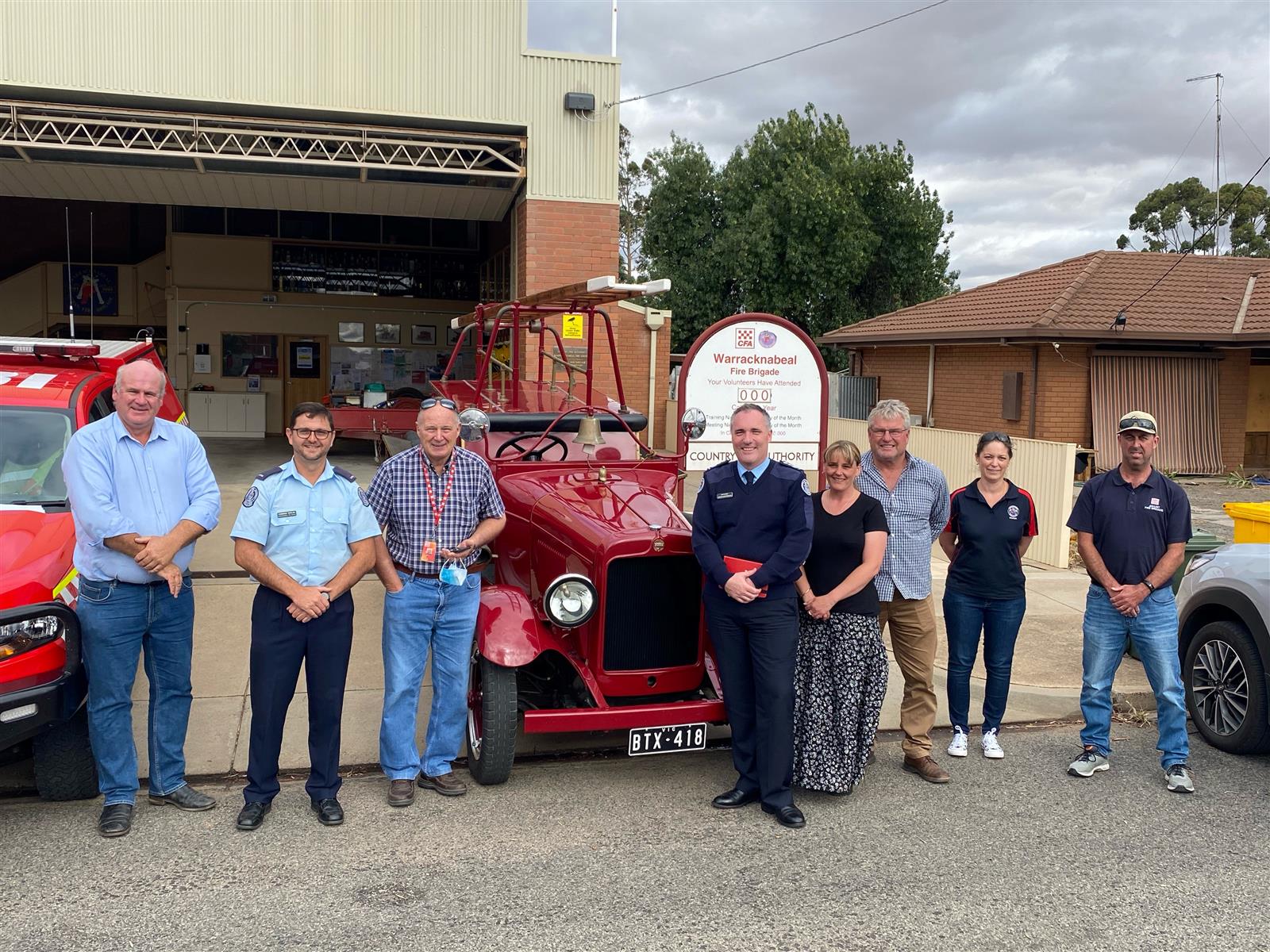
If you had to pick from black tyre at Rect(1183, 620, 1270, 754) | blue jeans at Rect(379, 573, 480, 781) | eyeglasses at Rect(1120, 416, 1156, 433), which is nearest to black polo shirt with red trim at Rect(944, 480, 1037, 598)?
eyeglasses at Rect(1120, 416, 1156, 433)

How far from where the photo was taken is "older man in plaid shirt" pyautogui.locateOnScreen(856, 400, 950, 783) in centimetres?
500

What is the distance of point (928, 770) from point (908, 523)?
1212mm

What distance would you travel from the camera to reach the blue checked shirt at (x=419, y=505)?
461cm

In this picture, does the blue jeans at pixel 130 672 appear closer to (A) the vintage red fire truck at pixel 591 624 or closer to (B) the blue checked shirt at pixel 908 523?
(A) the vintage red fire truck at pixel 591 624

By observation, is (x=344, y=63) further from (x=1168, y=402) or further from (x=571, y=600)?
(x=1168, y=402)

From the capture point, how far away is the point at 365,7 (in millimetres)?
13445

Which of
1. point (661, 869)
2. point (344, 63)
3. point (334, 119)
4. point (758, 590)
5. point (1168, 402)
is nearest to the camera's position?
point (661, 869)

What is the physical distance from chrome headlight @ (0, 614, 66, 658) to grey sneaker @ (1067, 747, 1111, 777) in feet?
15.3

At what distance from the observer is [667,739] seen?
15.2 ft

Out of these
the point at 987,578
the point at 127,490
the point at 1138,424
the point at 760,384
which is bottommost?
the point at 987,578

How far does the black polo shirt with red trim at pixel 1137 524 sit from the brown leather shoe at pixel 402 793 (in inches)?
136

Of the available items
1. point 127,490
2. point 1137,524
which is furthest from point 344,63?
point 1137,524

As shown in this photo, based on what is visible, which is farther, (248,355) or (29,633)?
(248,355)

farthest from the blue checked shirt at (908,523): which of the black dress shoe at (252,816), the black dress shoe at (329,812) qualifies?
the black dress shoe at (252,816)
